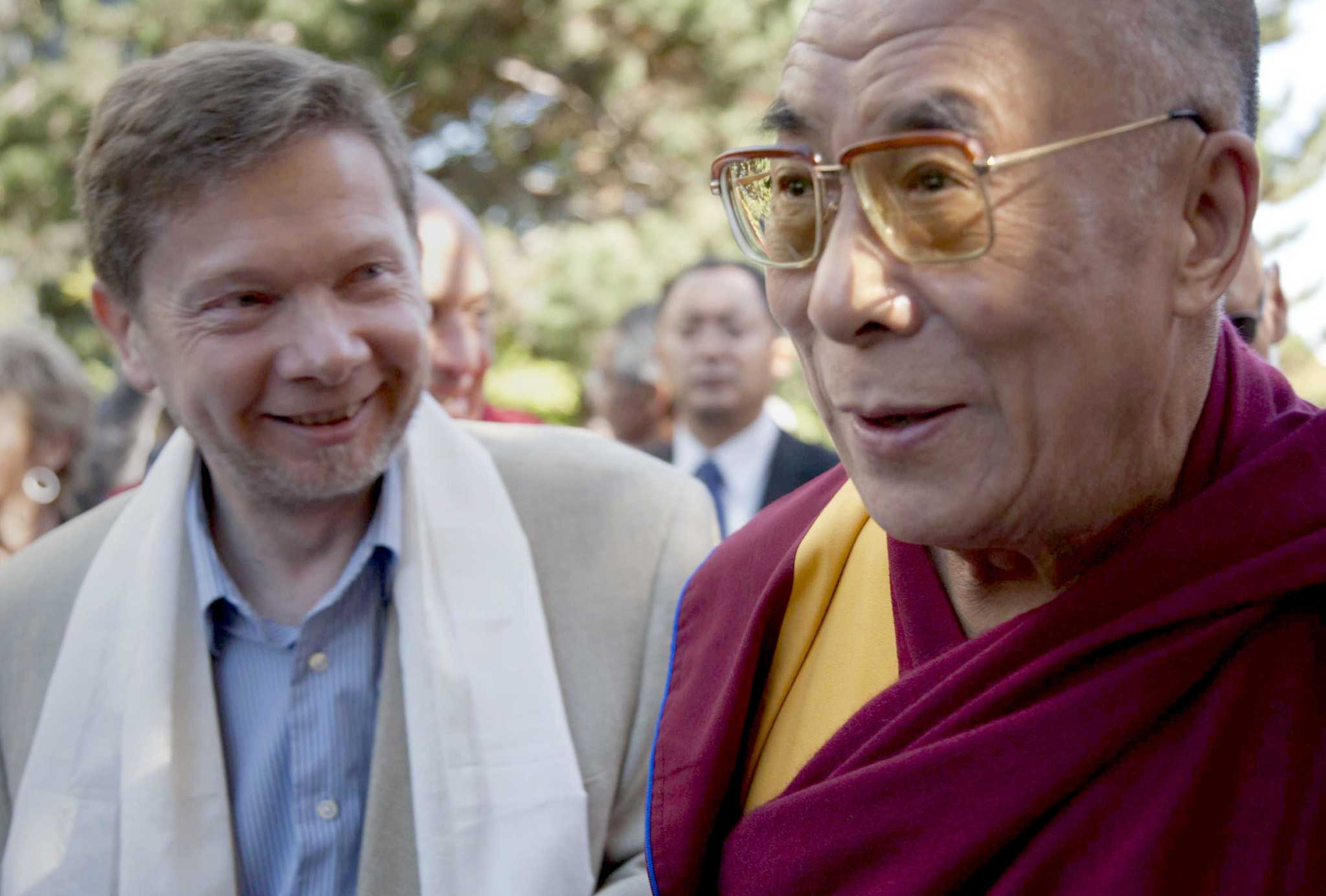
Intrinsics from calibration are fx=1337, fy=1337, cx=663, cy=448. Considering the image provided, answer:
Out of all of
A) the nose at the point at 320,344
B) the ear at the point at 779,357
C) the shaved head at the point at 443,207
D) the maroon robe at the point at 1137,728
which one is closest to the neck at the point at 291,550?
the nose at the point at 320,344

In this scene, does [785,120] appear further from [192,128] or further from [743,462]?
[743,462]

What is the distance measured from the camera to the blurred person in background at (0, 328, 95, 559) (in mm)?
3746

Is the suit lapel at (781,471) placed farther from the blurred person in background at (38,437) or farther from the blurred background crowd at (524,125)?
the blurred background crowd at (524,125)

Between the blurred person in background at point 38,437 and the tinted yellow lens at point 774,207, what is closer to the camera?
the tinted yellow lens at point 774,207

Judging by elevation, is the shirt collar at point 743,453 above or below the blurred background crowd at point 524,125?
below

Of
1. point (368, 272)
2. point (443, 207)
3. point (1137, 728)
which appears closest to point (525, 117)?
point (443, 207)

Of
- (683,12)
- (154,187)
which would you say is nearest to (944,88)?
(154,187)

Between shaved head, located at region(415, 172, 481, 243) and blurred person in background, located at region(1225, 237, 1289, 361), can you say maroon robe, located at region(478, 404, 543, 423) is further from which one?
blurred person in background, located at region(1225, 237, 1289, 361)

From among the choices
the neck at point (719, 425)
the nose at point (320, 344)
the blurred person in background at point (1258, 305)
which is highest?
the neck at point (719, 425)

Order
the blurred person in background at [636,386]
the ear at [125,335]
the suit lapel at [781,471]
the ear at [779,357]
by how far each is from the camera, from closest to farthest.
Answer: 1. the ear at [125,335]
2. the suit lapel at [781,471]
3. the ear at [779,357]
4. the blurred person in background at [636,386]

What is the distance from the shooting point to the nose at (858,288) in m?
1.43

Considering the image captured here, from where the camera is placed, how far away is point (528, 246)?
1630 cm

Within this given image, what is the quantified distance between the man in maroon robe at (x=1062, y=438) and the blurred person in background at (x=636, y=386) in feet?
14.6

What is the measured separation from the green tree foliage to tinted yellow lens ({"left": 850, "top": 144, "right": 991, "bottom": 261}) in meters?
12.3
